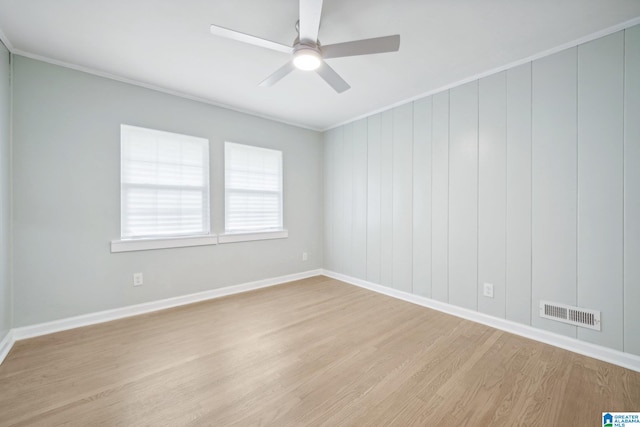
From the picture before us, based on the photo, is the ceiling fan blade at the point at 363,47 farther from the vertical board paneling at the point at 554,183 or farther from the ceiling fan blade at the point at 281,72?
the vertical board paneling at the point at 554,183

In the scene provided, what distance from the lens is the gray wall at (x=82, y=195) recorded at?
7.83 feet

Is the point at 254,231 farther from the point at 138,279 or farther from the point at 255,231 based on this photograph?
the point at 138,279

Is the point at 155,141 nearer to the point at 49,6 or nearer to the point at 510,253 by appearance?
the point at 49,6

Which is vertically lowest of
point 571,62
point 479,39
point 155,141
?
point 155,141

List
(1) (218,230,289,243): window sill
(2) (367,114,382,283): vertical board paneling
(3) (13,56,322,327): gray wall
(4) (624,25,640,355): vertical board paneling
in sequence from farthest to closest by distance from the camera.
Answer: (2) (367,114,382,283): vertical board paneling, (1) (218,230,289,243): window sill, (3) (13,56,322,327): gray wall, (4) (624,25,640,355): vertical board paneling

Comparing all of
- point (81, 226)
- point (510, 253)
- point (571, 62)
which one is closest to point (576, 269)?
point (510, 253)

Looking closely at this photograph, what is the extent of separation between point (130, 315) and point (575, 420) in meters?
3.73

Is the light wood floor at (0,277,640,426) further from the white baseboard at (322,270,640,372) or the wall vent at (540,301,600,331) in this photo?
the wall vent at (540,301,600,331)

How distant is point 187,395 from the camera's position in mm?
1649

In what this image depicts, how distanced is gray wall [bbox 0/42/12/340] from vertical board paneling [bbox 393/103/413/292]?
151 inches

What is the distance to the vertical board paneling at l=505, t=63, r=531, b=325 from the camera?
2.43m

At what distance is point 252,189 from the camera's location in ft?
12.7

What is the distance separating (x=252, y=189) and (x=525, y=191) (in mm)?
3230

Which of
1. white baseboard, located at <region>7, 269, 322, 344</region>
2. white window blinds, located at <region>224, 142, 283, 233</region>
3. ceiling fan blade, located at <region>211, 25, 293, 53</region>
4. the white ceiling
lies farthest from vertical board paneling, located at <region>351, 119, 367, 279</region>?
ceiling fan blade, located at <region>211, 25, 293, 53</region>
